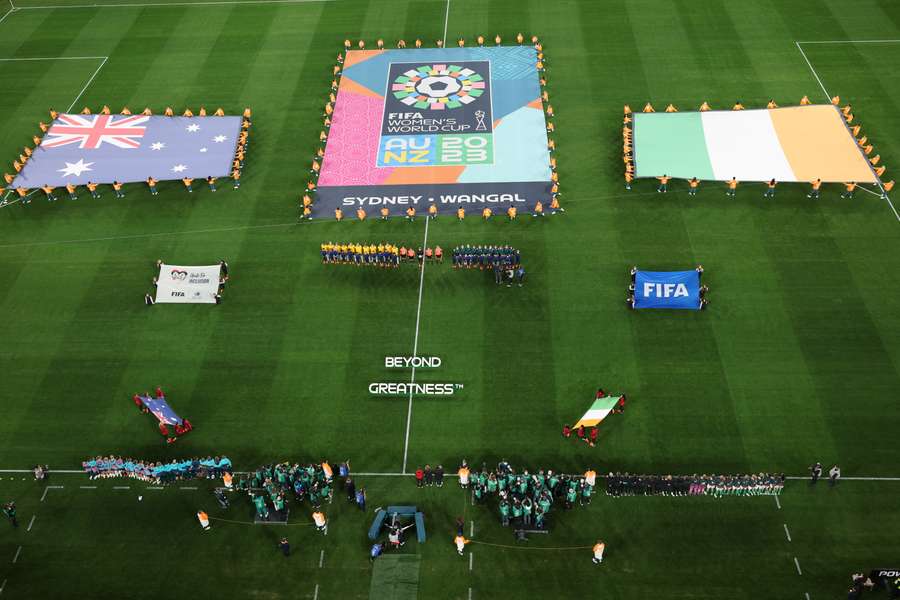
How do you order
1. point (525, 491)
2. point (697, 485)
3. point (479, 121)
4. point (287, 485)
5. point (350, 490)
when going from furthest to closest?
point (479, 121), point (287, 485), point (350, 490), point (697, 485), point (525, 491)

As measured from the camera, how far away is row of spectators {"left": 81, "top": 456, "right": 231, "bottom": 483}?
31.8m

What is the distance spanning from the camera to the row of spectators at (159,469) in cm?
3181

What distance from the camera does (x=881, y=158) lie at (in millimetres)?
44062

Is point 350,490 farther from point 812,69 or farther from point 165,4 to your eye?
point 165,4

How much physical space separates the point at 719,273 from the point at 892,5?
1267 inches

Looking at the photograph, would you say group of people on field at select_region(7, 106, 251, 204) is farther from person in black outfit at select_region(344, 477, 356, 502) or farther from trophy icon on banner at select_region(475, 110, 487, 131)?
person in black outfit at select_region(344, 477, 356, 502)

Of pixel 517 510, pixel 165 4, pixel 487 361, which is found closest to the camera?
pixel 517 510

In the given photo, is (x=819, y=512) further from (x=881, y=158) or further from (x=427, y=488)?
(x=881, y=158)

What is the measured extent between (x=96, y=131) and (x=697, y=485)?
134 feet

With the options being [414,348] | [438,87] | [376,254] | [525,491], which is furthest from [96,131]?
[525,491]

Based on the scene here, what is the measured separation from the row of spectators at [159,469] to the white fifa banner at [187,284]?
9308 millimetres

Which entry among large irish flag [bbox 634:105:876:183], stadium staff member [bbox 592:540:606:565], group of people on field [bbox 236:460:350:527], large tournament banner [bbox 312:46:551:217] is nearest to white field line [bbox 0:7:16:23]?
large tournament banner [bbox 312:46:551:217]

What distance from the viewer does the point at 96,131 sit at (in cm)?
4878

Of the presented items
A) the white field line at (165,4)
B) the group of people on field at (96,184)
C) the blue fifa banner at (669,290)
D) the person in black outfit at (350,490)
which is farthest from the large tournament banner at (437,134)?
the person in black outfit at (350,490)
